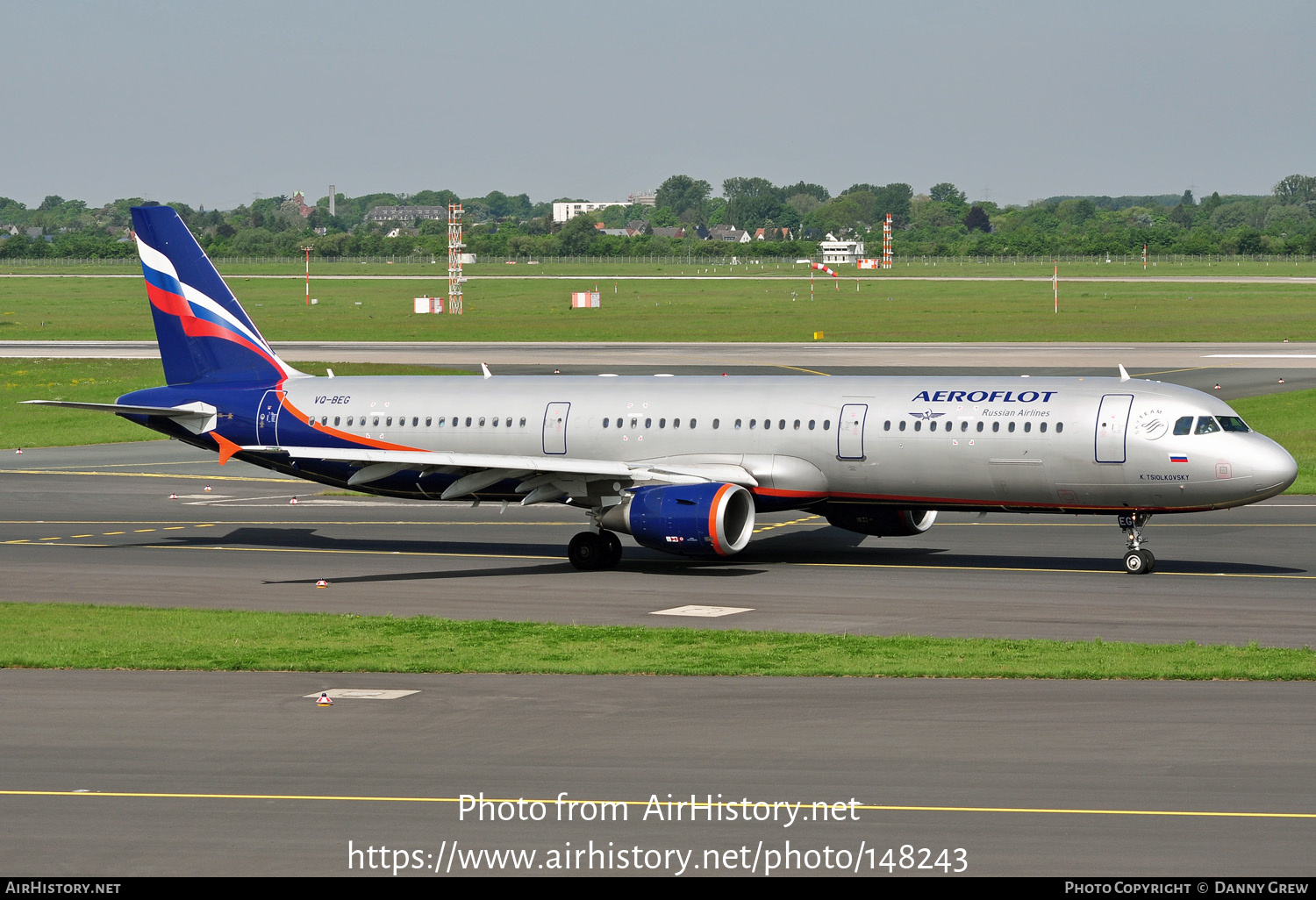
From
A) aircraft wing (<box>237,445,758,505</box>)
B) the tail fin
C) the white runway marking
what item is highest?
the tail fin

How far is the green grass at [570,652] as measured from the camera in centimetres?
2666

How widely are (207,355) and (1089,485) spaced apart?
25.4 meters

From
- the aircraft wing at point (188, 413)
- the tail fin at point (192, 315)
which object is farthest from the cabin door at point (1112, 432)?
the aircraft wing at point (188, 413)

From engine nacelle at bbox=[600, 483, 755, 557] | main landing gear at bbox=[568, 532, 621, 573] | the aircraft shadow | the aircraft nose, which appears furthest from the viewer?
main landing gear at bbox=[568, 532, 621, 573]

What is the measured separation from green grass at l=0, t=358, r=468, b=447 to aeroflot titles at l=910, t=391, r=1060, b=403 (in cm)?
3919

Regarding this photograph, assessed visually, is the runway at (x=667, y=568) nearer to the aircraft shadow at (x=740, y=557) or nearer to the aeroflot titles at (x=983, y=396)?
the aircraft shadow at (x=740, y=557)

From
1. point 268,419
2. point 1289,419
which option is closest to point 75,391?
point 268,419

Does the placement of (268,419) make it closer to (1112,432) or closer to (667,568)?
(667,568)

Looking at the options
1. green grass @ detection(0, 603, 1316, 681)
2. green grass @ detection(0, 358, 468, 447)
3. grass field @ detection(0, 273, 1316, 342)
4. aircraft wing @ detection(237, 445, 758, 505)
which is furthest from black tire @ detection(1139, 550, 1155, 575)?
grass field @ detection(0, 273, 1316, 342)

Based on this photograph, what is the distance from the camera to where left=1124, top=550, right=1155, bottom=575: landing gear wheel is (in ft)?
124

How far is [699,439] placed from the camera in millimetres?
40750

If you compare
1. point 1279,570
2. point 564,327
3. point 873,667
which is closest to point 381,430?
point 873,667

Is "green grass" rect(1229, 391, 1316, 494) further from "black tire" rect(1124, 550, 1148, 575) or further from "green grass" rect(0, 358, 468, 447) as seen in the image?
"green grass" rect(0, 358, 468, 447)

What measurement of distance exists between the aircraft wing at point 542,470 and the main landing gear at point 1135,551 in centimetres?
919
